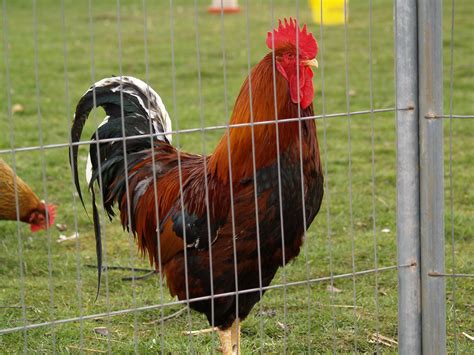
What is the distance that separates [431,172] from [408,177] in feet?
0.33

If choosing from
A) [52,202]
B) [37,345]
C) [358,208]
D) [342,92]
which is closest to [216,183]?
[37,345]

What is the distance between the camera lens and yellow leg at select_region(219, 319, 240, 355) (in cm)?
407

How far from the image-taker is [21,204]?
585 centimetres

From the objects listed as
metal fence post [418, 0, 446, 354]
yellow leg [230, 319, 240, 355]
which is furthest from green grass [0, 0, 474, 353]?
metal fence post [418, 0, 446, 354]

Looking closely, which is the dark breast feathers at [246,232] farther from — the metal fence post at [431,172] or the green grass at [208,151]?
the metal fence post at [431,172]

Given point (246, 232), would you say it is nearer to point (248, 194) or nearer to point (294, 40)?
point (248, 194)

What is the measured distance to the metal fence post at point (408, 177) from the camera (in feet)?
11.9

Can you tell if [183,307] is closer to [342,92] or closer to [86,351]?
[86,351]

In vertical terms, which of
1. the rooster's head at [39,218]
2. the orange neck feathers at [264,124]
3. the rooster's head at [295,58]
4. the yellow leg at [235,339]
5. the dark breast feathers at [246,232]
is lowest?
the yellow leg at [235,339]

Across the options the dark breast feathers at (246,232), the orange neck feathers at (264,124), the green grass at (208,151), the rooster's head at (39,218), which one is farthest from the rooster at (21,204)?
the orange neck feathers at (264,124)

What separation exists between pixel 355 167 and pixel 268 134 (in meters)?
3.85

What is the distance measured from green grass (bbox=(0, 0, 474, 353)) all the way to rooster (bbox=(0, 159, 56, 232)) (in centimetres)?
22

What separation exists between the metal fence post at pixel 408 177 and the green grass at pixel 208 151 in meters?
0.17

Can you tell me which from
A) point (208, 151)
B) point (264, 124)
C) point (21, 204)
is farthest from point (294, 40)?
point (208, 151)
